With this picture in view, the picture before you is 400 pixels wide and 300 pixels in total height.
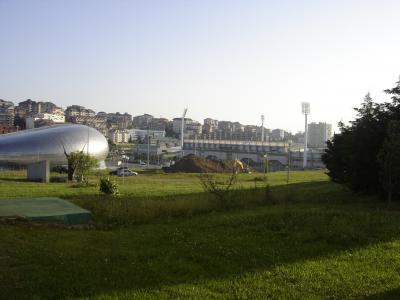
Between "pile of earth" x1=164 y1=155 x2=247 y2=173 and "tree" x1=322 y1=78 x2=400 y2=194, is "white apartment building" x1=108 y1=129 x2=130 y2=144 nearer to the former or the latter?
"pile of earth" x1=164 y1=155 x2=247 y2=173

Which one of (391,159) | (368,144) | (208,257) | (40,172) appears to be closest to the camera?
(208,257)

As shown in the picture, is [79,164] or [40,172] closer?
[79,164]

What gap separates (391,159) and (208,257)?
924 cm

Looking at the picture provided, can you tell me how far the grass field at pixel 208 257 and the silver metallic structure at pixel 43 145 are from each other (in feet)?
169

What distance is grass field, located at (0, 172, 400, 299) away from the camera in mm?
6965

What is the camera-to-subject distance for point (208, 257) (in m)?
8.98

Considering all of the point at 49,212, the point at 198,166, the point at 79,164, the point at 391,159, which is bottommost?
the point at 198,166

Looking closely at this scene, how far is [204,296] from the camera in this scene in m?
6.63

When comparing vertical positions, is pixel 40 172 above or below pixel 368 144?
below

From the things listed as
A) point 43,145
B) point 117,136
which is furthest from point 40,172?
point 117,136

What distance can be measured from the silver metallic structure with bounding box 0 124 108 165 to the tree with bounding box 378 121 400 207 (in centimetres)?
5059

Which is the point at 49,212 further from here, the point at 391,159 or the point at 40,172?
the point at 40,172

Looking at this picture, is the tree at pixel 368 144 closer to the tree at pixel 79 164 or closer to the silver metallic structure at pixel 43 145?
the tree at pixel 79 164

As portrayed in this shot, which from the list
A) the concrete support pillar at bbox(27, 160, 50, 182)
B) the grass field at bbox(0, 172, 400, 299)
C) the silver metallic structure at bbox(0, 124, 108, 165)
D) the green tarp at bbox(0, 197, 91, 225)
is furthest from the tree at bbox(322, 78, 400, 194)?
the silver metallic structure at bbox(0, 124, 108, 165)
